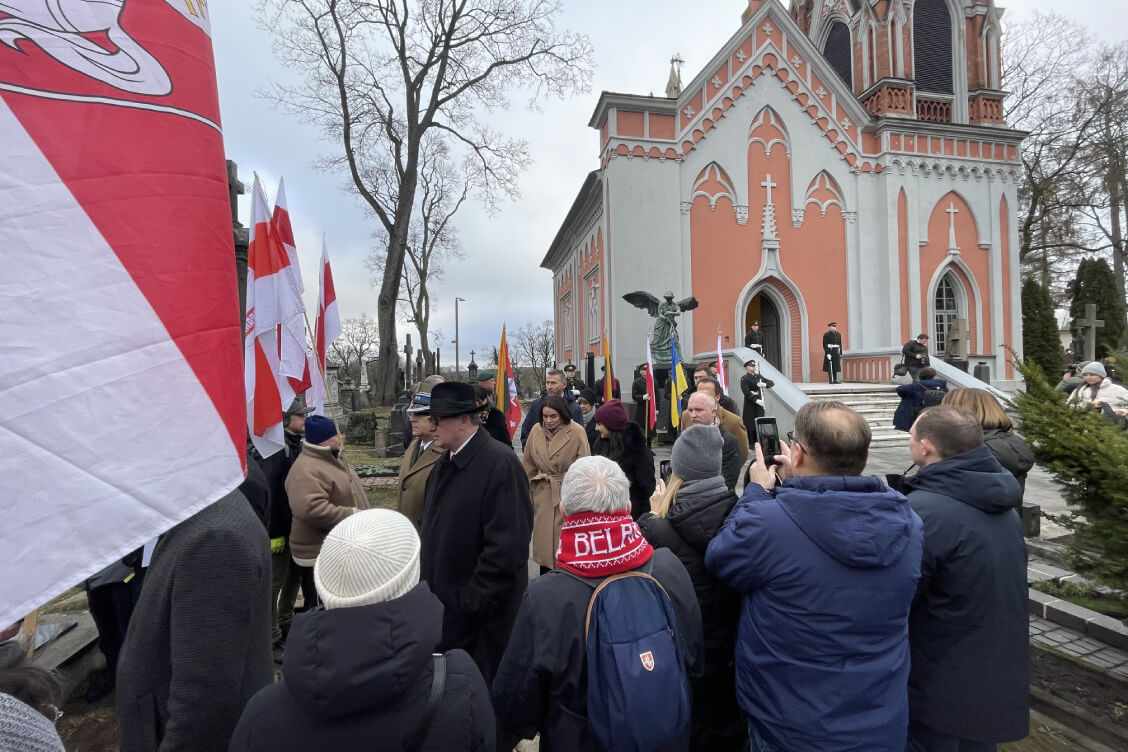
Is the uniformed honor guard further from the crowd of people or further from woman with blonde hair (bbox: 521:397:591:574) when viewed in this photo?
the crowd of people

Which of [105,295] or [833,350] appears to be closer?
[105,295]

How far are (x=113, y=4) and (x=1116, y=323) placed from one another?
32775mm

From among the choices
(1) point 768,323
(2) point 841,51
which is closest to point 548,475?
(1) point 768,323

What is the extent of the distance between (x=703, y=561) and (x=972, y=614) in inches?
36.3

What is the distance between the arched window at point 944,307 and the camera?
1897cm

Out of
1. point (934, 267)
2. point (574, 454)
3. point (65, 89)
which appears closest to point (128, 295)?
point (65, 89)

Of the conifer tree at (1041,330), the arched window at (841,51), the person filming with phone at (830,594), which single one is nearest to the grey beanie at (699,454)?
the person filming with phone at (830,594)

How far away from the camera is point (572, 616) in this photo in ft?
5.23

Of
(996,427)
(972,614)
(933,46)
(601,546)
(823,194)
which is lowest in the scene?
(972,614)

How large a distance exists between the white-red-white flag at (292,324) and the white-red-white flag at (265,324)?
28mm

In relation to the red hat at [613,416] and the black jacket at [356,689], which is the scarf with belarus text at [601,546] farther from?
the red hat at [613,416]

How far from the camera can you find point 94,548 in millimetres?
1192

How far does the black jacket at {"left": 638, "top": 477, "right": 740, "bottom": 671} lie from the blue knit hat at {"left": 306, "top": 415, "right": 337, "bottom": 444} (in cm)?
227

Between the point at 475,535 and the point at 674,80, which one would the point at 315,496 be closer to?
the point at 475,535
